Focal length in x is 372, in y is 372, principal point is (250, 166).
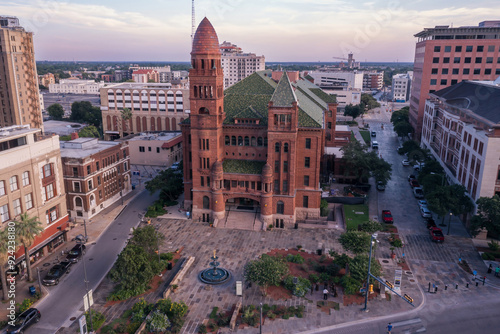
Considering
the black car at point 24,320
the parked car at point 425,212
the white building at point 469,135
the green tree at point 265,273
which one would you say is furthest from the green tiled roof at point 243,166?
the black car at point 24,320

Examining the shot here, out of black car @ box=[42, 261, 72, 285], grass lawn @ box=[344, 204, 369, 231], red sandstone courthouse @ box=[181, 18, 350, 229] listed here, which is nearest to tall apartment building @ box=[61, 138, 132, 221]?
red sandstone courthouse @ box=[181, 18, 350, 229]

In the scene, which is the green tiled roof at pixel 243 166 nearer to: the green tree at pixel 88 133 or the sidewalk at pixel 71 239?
the sidewalk at pixel 71 239

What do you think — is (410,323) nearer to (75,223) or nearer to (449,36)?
(75,223)

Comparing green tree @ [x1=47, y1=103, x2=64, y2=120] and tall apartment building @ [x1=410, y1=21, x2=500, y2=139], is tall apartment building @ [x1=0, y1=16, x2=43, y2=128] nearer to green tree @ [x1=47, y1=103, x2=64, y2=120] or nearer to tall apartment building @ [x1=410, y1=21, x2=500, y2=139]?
green tree @ [x1=47, y1=103, x2=64, y2=120]

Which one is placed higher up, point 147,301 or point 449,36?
point 449,36

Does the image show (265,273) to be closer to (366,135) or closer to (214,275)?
(214,275)

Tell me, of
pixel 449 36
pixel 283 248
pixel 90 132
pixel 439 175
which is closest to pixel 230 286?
pixel 283 248

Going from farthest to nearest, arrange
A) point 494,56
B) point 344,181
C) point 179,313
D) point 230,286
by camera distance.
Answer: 1. point 494,56
2. point 344,181
3. point 230,286
4. point 179,313

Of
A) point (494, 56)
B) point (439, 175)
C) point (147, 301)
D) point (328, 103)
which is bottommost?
point (147, 301)
